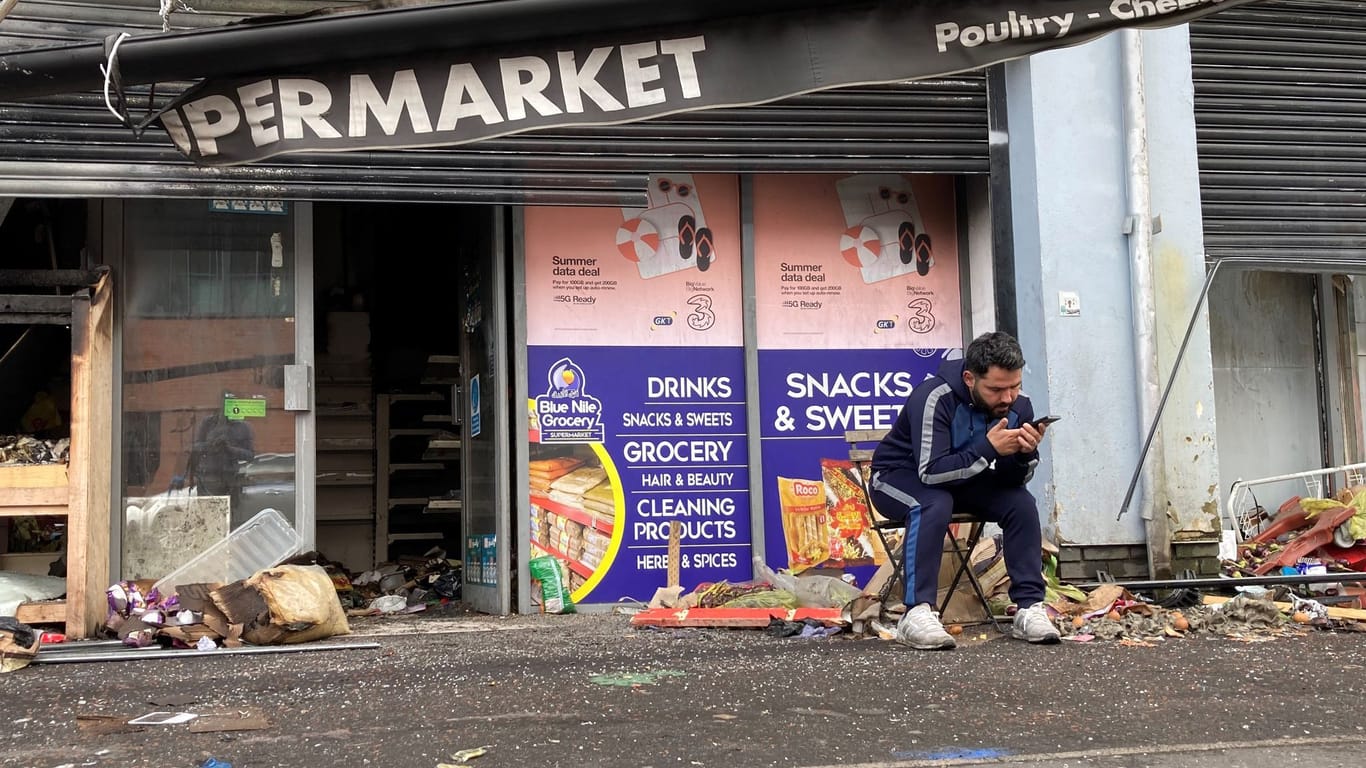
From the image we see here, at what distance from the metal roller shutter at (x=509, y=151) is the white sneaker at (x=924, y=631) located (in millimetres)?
2805

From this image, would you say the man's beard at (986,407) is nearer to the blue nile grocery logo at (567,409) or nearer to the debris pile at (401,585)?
the blue nile grocery logo at (567,409)

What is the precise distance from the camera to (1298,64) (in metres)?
7.45

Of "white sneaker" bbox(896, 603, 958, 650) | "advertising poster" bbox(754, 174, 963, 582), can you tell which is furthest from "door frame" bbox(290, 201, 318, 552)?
"white sneaker" bbox(896, 603, 958, 650)

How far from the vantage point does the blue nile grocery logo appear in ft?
23.3

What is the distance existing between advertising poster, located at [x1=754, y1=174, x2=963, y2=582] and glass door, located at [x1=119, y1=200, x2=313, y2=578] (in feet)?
9.16

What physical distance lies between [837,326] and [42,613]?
4688 millimetres

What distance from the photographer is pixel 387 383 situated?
9.84 m

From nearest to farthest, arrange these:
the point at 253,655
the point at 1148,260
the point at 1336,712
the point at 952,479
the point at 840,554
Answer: the point at 1336,712
the point at 952,479
the point at 253,655
the point at 1148,260
the point at 840,554

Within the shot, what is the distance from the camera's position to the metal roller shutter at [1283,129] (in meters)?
7.27

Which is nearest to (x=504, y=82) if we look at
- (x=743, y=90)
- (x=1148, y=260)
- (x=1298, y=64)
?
(x=743, y=90)

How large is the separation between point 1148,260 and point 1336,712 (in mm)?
3562

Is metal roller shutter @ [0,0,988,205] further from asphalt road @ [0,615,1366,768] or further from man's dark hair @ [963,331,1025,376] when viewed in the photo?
asphalt road @ [0,615,1366,768]

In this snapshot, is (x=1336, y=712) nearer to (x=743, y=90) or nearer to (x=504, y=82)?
(x=743, y=90)

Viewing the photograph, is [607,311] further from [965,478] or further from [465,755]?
[465,755]
